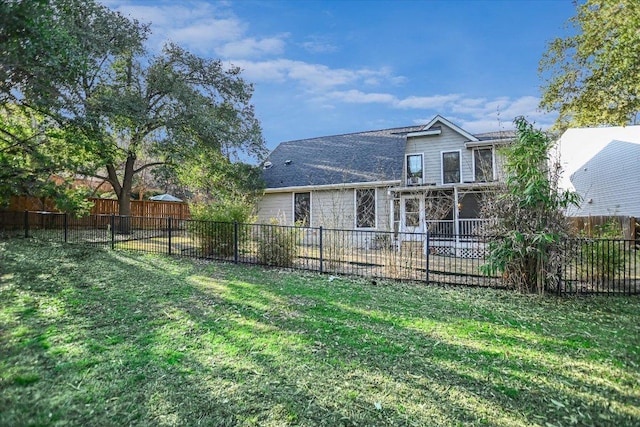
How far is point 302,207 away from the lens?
15.3m

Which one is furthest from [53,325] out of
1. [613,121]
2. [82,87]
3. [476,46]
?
[613,121]

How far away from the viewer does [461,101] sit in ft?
51.5

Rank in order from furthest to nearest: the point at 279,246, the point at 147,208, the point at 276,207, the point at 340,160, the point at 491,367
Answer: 1. the point at 147,208
2. the point at 340,160
3. the point at 276,207
4. the point at 279,246
5. the point at 491,367

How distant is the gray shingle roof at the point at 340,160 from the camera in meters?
14.4

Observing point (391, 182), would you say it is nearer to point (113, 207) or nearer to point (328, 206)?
point (328, 206)

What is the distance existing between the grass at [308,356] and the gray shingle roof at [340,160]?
876 centimetres

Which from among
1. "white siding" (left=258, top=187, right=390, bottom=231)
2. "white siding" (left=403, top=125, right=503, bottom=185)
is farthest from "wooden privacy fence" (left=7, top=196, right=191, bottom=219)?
"white siding" (left=403, top=125, right=503, bottom=185)

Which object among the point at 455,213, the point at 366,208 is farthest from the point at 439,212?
the point at 366,208

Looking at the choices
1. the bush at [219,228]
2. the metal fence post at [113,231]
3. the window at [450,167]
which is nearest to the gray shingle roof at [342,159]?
the window at [450,167]

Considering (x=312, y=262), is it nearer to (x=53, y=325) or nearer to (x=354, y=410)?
(x=53, y=325)

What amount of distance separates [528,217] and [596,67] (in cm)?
805

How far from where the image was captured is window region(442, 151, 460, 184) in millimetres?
14586

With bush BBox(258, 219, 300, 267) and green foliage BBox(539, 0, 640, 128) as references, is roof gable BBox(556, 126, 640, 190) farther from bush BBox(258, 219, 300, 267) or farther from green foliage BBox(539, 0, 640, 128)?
bush BBox(258, 219, 300, 267)

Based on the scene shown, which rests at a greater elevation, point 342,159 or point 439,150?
point 439,150
